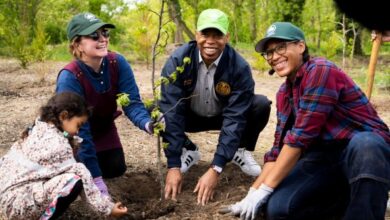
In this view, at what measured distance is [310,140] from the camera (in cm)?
250

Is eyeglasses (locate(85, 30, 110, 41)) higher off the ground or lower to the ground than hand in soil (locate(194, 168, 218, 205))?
higher

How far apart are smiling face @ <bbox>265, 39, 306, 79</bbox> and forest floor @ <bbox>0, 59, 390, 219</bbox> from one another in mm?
843

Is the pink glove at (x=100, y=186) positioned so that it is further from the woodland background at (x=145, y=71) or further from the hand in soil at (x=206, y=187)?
the hand in soil at (x=206, y=187)

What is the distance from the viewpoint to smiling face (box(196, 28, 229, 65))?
3.12 m

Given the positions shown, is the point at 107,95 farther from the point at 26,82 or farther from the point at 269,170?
the point at 26,82

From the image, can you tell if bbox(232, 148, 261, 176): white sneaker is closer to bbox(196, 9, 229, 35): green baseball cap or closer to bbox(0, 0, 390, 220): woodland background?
bbox(0, 0, 390, 220): woodland background

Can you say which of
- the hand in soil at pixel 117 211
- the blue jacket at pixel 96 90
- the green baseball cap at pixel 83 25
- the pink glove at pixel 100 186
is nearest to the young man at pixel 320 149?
the hand in soil at pixel 117 211

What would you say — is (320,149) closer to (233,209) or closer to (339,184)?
(339,184)


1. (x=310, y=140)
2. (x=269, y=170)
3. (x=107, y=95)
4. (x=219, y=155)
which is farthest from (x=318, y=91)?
(x=107, y=95)

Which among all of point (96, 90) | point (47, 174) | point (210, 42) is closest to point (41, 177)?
point (47, 174)

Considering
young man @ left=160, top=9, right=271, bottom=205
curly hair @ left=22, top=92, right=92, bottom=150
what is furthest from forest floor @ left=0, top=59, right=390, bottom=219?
curly hair @ left=22, top=92, right=92, bottom=150

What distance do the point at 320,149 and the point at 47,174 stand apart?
1417 millimetres

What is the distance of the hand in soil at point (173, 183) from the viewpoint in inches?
122

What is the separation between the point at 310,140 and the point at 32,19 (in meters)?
9.15
